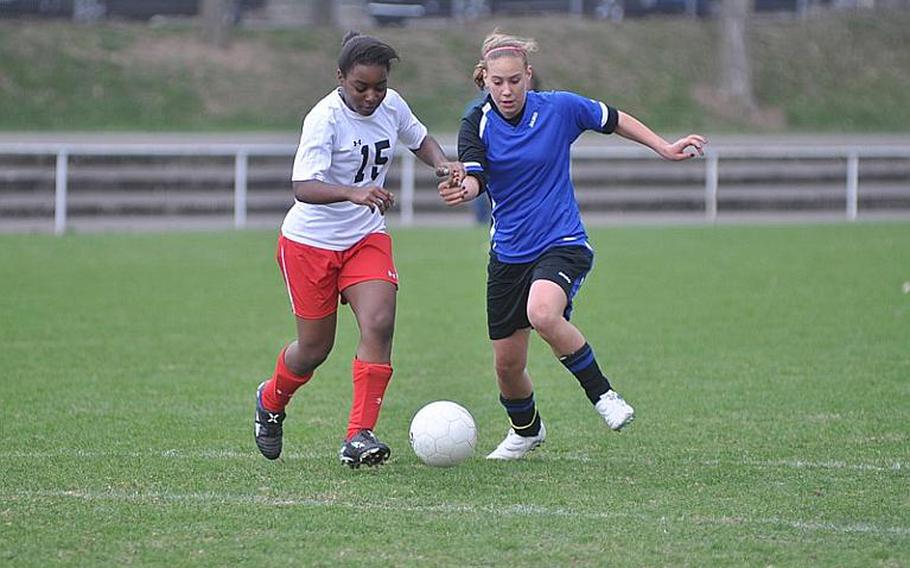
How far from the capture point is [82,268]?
602 inches

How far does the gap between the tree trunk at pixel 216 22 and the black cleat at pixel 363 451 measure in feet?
77.6

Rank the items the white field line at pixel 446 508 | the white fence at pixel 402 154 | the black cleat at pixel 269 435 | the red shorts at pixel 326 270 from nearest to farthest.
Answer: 1. the white field line at pixel 446 508
2. the red shorts at pixel 326 270
3. the black cleat at pixel 269 435
4. the white fence at pixel 402 154

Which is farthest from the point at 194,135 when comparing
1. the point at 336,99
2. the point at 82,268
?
the point at 336,99

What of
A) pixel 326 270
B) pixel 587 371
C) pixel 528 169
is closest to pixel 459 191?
pixel 528 169

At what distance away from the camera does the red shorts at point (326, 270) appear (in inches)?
252

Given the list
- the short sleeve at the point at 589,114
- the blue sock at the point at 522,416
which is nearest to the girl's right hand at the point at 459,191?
the short sleeve at the point at 589,114

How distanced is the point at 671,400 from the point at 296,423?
2166mm

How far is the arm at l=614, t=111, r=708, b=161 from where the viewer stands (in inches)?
255

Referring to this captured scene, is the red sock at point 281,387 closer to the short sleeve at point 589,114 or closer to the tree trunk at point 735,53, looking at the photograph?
the short sleeve at point 589,114

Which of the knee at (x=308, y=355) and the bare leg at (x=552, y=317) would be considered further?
the knee at (x=308, y=355)

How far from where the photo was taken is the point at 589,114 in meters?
6.56

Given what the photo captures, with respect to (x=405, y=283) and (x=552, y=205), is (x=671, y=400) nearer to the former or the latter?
Answer: (x=552, y=205)

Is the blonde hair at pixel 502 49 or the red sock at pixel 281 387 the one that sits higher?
the blonde hair at pixel 502 49

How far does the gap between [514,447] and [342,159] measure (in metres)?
1.54
